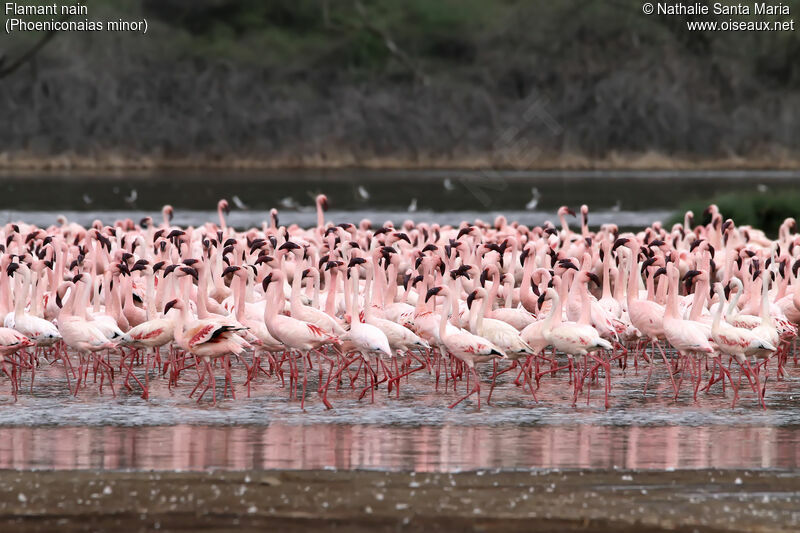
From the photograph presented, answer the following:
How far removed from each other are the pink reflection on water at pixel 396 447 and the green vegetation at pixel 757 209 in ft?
59.1

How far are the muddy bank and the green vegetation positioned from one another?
1977cm

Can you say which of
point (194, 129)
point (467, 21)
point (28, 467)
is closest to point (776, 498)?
point (28, 467)

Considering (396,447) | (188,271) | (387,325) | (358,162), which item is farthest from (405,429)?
(358,162)

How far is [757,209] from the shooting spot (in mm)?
29203

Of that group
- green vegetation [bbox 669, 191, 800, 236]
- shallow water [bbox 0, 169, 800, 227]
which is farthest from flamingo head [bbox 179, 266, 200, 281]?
shallow water [bbox 0, 169, 800, 227]

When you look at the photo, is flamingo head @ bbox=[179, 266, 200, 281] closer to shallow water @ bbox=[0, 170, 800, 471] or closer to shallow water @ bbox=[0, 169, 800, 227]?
shallow water @ bbox=[0, 170, 800, 471]

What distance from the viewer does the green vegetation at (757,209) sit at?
93.7 ft

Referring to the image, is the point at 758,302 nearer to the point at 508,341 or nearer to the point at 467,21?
the point at 508,341

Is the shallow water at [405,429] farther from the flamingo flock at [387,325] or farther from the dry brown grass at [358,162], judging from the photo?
the dry brown grass at [358,162]

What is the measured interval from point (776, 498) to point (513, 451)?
2.05 m

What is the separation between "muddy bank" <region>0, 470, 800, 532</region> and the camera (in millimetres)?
8156

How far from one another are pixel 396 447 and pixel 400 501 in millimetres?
1668

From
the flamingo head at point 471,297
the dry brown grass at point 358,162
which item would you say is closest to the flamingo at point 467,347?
the flamingo head at point 471,297

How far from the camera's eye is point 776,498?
870cm
